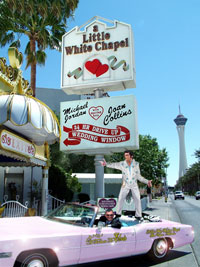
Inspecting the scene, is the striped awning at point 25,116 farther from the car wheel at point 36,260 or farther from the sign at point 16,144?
→ the car wheel at point 36,260

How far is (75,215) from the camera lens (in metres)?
5.59

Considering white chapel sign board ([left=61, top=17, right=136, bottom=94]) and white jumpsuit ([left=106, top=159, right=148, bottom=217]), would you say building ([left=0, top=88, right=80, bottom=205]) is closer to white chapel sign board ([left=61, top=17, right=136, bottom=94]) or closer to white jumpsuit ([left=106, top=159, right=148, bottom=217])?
white chapel sign board ([left=61, top=17, right=136, bottom=94])

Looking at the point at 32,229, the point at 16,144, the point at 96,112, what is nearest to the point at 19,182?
the point at 96,112

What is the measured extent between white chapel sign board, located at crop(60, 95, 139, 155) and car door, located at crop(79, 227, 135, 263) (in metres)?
8.51

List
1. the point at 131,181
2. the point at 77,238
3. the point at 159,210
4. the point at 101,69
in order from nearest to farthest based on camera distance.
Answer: the point at 77,238 < the point at 131,181 < the point at 101,69 < the point at 159,210

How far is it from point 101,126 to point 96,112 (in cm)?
87

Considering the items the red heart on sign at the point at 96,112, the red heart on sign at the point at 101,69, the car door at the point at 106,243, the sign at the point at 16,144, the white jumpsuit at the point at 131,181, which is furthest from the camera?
the red heart on sign at the point at 101,69

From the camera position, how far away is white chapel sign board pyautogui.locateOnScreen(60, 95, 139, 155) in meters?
14.2

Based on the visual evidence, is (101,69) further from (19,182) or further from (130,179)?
(130,179)

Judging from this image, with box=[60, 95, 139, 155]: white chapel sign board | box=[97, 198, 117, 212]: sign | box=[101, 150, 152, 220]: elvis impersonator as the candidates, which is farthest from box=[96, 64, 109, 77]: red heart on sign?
box=[101, 150, 152, 220]: elvis impersonator

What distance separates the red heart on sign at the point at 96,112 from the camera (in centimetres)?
1472

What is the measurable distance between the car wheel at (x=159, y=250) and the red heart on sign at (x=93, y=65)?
446 inches

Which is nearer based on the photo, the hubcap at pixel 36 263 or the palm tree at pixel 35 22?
the hubcap at pixel 36 263

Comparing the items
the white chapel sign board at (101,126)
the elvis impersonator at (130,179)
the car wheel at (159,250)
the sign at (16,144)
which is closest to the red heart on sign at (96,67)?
the white chapel sign board at (101,126)
